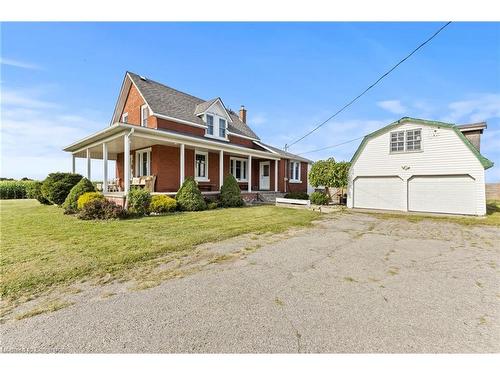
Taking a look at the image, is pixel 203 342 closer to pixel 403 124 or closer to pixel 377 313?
pixel 377 313

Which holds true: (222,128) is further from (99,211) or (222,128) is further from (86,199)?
(99,211)

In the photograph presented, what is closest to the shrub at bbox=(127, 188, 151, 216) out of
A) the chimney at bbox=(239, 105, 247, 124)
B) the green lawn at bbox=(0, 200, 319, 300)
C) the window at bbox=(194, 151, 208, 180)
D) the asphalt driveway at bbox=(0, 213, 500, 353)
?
the green lawn at bbox=(0, 200, 319, 300)

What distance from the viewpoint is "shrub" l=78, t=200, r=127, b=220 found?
9258 mm

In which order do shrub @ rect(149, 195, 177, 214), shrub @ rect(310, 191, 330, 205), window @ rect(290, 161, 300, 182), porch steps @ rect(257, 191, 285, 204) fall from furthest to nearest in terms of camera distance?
window @ rect(290, 161, 300, 182) < porch steps @ rect(257, 191, 285, 204) < shrub @ rect(310, 191, 330, 205) < shrub @ rect(149, 195, 177, 214)

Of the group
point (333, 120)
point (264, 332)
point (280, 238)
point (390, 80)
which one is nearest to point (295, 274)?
point (264, 332)

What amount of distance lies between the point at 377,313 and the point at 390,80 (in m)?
12.1

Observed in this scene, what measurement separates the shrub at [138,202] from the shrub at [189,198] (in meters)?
1.98

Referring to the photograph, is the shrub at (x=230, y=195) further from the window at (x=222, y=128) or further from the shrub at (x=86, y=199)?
the shrub at (x=86, y=199)

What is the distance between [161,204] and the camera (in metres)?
11.3

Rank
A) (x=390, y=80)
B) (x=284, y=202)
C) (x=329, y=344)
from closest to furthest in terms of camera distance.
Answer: (x=329, y=344)
(x=390, y=80)
(x=284, y=202)

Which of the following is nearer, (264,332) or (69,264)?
(264,332)

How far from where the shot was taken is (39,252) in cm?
506

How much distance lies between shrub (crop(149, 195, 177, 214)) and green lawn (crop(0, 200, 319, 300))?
2013 millimetres

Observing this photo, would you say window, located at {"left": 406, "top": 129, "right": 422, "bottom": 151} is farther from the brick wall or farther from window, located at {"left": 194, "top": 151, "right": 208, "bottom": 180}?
the brick wall
